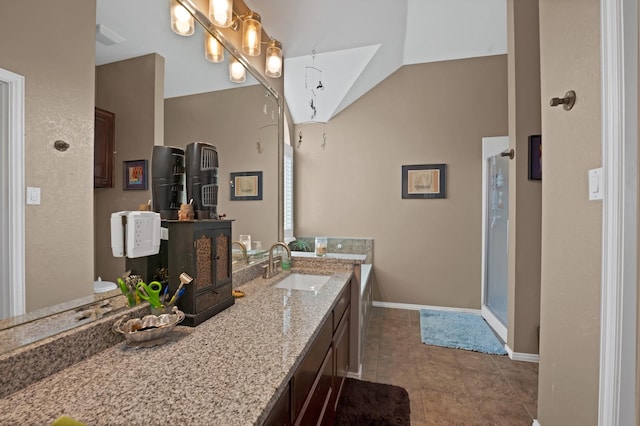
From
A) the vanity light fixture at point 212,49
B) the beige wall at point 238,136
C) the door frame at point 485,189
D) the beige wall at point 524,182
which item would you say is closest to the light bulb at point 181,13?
the vanity light fixture at point 212,49

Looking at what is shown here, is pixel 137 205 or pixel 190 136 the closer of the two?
pixel 137 205

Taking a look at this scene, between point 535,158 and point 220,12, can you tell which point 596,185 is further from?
point 220,12

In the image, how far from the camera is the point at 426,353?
2.47 m

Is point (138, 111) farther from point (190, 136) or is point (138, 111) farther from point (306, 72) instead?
point (306, 72)

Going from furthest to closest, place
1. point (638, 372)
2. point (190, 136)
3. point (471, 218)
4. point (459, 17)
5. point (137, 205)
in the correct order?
point (471, 218), point (459, 17), point (190, 136), point (137, 205), point (638, 372)

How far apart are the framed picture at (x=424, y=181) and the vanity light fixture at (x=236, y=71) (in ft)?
7.55

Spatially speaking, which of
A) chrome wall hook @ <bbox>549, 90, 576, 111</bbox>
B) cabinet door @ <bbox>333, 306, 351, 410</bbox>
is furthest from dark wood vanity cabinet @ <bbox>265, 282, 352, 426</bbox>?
chrome wall hook @ <bbox>549, 90, 576, 111</bbox>

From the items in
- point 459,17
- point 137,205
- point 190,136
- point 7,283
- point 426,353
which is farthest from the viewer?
point 459,17

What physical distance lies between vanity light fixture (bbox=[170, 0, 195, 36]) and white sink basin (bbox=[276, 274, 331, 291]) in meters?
1.40

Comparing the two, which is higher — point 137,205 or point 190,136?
point 190,136

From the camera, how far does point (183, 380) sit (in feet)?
2.25

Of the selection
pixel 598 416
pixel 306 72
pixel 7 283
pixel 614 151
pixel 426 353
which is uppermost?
pixel 306 72

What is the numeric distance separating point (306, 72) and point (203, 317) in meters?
2.71

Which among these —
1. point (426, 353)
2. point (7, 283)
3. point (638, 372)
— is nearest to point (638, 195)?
point (638, 372)
